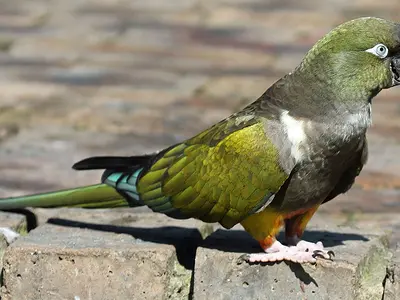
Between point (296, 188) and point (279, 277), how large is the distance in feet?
1.23

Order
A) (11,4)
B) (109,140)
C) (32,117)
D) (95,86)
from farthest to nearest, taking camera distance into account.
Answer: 1. (11,4)
2. (95,86)
3. (32,117)
4. (109,140)

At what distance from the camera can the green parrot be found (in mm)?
3955

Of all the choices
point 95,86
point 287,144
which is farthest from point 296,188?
point 95,86

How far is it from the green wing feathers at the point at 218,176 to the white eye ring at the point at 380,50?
0.52 metres

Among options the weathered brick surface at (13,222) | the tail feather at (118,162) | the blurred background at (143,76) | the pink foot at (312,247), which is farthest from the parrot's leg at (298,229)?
the weathered brick surface at (13,222)

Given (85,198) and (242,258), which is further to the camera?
(85,198)

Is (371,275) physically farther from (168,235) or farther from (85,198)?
(85,198)

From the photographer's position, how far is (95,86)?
812cm

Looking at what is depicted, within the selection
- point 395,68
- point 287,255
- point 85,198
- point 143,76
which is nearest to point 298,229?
point 287,255

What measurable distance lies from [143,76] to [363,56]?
4608mm

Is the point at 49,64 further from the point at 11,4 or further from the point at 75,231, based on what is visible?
the point at 75,231

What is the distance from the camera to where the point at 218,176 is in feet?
13.5

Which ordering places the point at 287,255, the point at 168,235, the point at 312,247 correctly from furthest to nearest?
the point at 168,235, the point at 312,247, the point at 287,255

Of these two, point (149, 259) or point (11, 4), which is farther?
point (11, 4)
